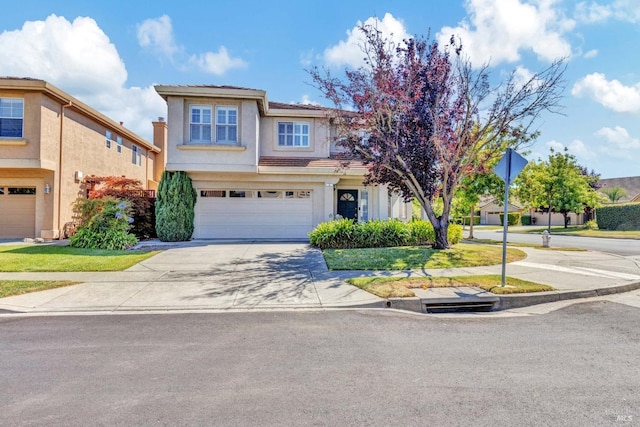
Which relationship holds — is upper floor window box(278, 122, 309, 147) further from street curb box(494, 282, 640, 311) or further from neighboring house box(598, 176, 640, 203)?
neighboring house box(598, 176, 640, 203)

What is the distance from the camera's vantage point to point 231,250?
13.6 m

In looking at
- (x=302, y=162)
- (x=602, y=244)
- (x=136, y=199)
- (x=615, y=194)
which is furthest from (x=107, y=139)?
(x=615, y=194)

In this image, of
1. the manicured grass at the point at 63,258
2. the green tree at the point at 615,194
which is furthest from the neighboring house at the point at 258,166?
the green tree at the point at 615,194

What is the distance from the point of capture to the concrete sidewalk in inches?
273

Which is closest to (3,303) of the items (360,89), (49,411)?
(49,411)

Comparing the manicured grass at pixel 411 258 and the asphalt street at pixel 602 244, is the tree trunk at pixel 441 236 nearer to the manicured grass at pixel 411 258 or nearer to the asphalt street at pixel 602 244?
the manicured grass at pixel 411 258

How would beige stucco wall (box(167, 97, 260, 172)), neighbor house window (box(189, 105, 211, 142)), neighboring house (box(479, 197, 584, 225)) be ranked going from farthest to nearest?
1. neighboring house (box(479, 197, 584, 225))
2. neighbor house window (box(189, 105, 211, 142))
3. beige stucco wall (box(167, 97, 260, 172))

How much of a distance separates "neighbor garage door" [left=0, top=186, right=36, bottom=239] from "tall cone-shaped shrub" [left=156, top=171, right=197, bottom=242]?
5.88 metres

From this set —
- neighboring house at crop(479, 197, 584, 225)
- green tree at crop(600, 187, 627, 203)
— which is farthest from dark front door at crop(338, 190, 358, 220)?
green tree at crop(600, 187, 627, 203)

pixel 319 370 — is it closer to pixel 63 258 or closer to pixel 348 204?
pixel 63 258

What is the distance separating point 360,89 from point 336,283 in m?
7.06

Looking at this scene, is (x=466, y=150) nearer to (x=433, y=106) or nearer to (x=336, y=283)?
(x=433, y=106)

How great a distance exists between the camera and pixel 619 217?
3100cm

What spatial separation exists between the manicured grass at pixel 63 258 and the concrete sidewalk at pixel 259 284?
560mm
